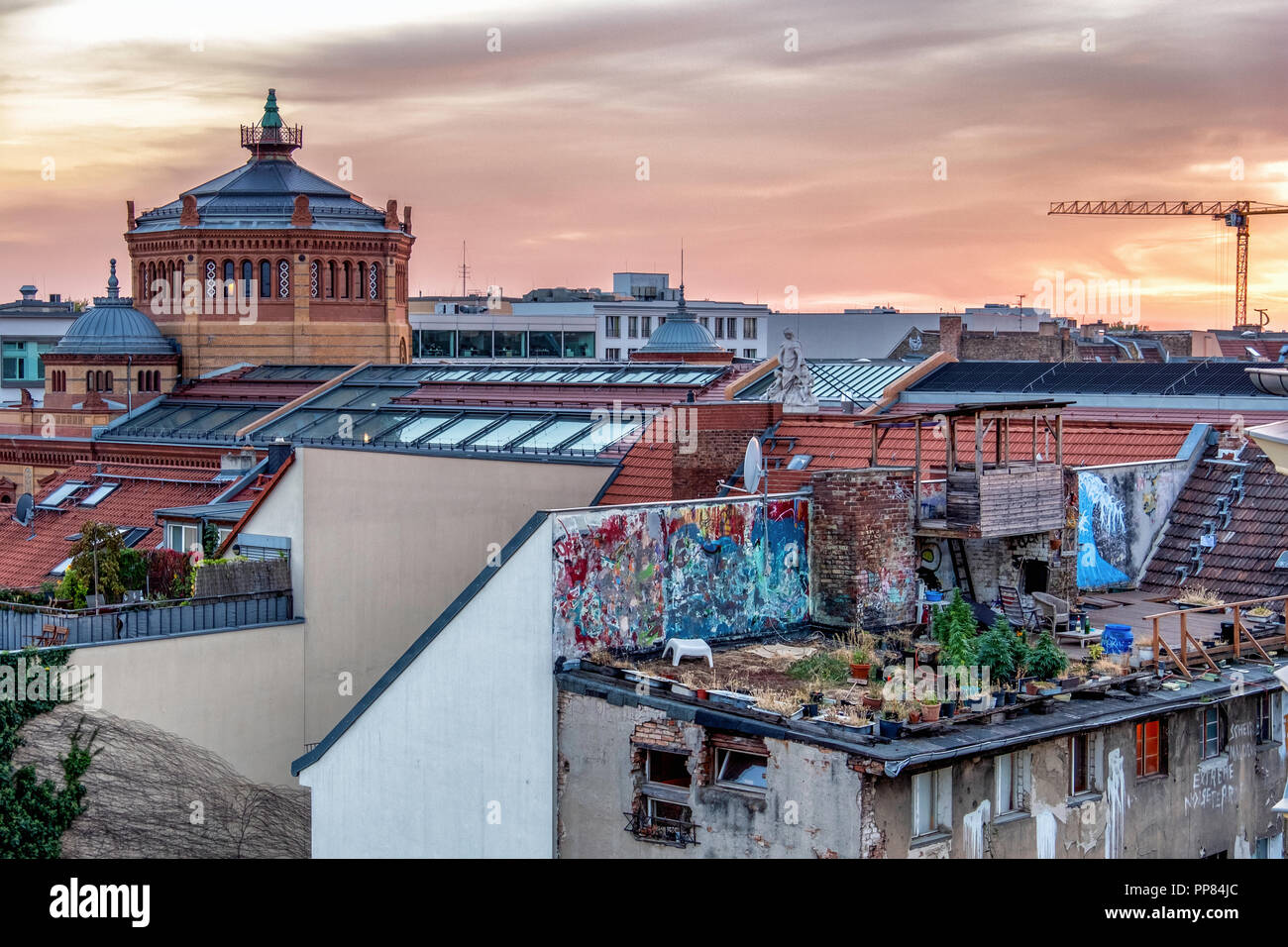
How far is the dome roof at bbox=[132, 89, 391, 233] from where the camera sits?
79.8 m

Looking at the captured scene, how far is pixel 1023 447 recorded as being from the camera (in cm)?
3266

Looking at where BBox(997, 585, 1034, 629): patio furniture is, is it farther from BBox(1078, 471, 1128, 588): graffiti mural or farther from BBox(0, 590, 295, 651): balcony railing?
BBox(0, 590, 295, 651): balcony railing

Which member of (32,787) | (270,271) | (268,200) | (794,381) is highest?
(268,200)

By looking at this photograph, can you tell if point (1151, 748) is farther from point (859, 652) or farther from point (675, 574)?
point (675, 574)

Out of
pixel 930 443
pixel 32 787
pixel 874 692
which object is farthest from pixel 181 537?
pixel 874 692

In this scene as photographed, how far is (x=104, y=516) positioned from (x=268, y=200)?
32718 mm

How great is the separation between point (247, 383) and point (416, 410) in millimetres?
23670

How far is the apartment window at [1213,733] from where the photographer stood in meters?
20.4

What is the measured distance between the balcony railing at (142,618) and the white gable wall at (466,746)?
310 inches

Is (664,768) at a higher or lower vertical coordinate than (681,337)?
lower

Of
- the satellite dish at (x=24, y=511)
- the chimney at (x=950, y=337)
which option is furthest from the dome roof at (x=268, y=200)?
the chimney at (x=950, y=337)

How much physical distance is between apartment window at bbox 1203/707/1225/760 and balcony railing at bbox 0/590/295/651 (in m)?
18.3

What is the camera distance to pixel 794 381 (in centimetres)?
3638
